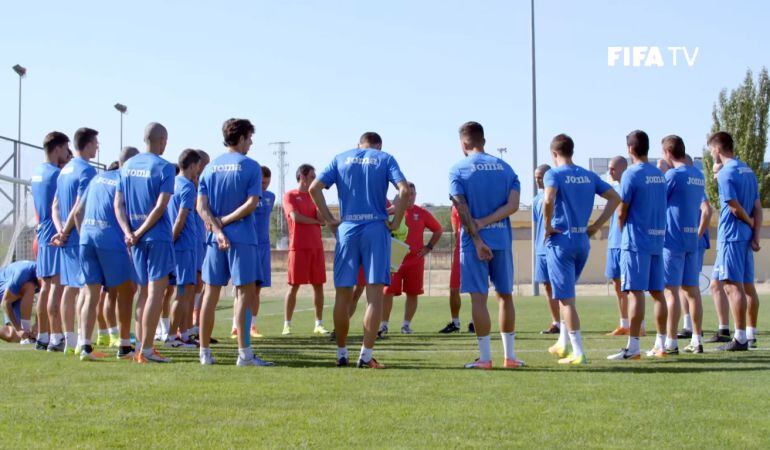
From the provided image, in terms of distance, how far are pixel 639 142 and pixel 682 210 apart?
1.08 meters

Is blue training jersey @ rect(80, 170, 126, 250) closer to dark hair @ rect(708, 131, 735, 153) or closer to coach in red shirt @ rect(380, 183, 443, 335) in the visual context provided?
coach in red shirt @ rect(380, 183, 443, 335)

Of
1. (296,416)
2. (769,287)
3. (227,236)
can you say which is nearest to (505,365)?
(227,236)

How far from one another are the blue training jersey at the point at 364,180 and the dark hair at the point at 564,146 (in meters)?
1.58

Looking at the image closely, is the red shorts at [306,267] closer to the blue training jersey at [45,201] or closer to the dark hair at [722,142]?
the blue training jersey at [45,201]

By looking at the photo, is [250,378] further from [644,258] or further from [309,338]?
[309,338]

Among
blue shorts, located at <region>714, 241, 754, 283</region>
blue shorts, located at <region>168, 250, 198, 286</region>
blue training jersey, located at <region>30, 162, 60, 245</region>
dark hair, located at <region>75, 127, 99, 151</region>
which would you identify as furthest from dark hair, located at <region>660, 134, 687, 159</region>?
blue training jersey, located at <region>30, 162, 60, 245</region>

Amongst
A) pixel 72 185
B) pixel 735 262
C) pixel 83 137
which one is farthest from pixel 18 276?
pixel 735 262

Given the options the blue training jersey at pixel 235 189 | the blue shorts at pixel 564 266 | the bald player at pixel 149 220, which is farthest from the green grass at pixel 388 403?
the blue training jersey at pixel 235 189

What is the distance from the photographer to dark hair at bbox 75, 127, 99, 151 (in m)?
10.2

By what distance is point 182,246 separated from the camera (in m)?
11.3

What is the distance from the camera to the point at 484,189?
29.5ft

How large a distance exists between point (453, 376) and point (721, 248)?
4332mm

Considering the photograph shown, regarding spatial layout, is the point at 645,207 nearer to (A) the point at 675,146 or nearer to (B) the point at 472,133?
(A) the point at 675,146

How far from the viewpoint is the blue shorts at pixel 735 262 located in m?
10.7
